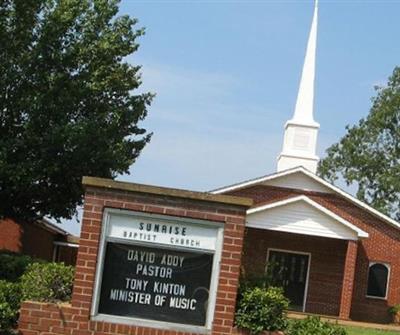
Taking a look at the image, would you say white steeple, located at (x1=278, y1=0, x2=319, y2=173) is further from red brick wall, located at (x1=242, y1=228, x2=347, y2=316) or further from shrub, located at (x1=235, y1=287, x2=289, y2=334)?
shrub, located at (x1=235, y1=287, x2=289, y2=334)

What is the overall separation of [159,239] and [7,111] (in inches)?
708

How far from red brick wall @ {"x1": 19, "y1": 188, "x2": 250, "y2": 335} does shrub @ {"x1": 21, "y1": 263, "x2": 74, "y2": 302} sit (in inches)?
18.3

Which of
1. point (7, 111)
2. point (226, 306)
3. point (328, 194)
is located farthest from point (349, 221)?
point (226, 306)

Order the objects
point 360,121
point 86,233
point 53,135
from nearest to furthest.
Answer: point 86,233 < point 53,135 < point 360,121

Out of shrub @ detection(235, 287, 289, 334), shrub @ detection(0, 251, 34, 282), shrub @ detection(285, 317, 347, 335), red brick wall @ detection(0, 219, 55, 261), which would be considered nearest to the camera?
shrub @ detection(235, 287, 289, 334)

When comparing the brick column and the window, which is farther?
the window

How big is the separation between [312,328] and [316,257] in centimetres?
2161

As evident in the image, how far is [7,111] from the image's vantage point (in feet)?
88.3

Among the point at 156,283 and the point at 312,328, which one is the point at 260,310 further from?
the point at 156,283


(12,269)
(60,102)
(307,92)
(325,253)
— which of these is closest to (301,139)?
(307,92)

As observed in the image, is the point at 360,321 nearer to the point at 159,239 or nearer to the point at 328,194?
the point at 328,194

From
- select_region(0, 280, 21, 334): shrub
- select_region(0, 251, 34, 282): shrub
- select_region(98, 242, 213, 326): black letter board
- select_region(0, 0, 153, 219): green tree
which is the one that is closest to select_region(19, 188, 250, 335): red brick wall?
select_region(98, 242, 213, 326): black letter board

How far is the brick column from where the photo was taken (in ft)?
95.2

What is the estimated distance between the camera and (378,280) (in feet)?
105
